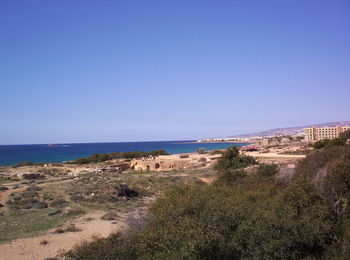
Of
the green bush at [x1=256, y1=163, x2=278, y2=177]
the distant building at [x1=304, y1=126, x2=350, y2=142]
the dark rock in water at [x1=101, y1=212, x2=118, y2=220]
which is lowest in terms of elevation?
the dark rock in water at [x1=101, y1=212, x2=118, y2=220]

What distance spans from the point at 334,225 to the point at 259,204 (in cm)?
255

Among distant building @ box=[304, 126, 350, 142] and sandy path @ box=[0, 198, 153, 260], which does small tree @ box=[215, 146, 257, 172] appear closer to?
sandy path @ box=[0, 198, 153, 260]

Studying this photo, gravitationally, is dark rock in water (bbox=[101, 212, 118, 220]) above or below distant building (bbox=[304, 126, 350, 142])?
below

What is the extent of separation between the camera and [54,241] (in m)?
14.3

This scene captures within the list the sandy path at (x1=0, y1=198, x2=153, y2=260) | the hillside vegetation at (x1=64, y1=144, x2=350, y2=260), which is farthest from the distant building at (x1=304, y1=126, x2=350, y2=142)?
the hillside vegetation at (x1=64, y1=144, x2=350, y2=260)

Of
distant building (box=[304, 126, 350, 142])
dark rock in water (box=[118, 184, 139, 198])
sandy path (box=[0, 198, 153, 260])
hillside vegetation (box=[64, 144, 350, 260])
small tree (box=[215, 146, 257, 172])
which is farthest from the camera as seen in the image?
distant building (box=[304, 126, 350, 142])

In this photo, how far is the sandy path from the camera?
12.6 meters

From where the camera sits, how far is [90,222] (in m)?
17.7

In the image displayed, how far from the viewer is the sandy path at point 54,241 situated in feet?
41.2

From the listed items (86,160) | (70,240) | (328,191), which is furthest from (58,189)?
(86,160)

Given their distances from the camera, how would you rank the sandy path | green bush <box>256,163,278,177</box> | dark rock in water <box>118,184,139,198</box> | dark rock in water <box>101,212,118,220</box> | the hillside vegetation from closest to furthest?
the hillside vegetation
the sandy path
dark rock in water <box>101,212,118,220</box>
green bush <box>256,163,278,177</box>
dark rock in water <box>118,184,139,198</box>

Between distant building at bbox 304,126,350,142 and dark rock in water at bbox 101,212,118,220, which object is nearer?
dark rock in water at bbox 101,212,118,220

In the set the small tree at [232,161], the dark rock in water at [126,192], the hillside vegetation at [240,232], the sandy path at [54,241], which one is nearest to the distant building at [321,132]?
the small tree at [232,161]

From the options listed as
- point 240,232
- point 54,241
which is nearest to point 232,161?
point 54,241
